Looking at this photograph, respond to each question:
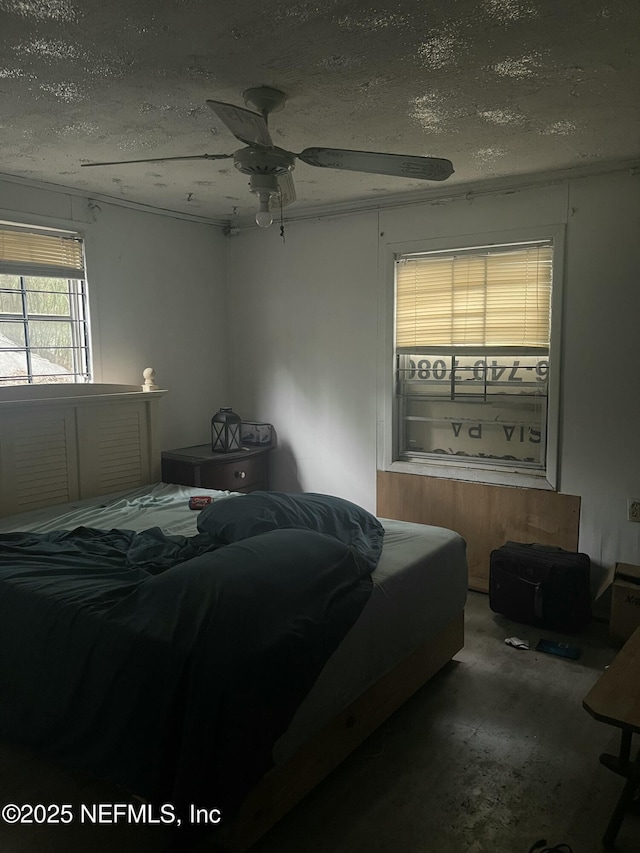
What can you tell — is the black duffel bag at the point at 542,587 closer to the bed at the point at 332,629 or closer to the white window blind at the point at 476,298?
the bed at the point at 332,629

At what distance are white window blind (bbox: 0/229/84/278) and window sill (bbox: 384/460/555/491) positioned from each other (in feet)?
7.88

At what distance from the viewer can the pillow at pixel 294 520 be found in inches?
103

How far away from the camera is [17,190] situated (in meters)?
3.57

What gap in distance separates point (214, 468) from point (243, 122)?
2.55 m

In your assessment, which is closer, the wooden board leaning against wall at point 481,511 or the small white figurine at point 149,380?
the wooden board leaning against wall at point 481,511

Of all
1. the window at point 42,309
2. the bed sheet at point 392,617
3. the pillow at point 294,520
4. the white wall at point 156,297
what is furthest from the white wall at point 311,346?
the pillow at point 294,520

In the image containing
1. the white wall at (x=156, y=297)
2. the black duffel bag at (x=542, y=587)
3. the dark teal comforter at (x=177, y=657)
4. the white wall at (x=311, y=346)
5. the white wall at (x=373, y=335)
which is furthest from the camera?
the white wall at (x=311, y=346)

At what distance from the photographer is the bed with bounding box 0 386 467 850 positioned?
1845 millimetres

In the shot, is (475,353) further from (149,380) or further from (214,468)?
(149,380)

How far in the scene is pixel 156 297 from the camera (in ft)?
14.5

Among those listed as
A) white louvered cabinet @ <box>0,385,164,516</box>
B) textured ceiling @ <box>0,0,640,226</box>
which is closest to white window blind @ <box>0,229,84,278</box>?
textured ceiling @ <box>0,0,640,226</box>

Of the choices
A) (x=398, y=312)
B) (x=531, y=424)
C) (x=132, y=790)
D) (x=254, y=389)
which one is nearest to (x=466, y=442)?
(x=531, y=424)

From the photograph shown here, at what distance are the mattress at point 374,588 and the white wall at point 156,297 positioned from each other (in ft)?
3.45

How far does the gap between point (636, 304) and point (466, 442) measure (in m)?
1.29
